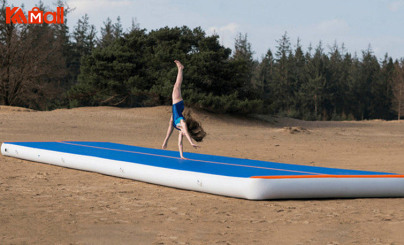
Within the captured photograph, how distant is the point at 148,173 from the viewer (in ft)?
27.8

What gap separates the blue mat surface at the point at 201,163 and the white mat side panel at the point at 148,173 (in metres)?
0.16

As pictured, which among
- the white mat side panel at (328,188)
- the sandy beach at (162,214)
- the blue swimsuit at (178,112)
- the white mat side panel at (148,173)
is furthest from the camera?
the blue swimsuit at (178,112)

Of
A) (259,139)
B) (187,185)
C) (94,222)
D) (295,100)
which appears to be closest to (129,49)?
(259,139)

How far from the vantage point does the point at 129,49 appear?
27922 millimetres

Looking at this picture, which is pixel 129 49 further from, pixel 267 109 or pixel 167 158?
pixel 167 158

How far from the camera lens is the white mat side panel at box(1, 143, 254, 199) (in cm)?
722

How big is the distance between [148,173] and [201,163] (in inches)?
39.4

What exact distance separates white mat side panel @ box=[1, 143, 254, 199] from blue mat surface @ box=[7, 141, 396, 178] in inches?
6.2

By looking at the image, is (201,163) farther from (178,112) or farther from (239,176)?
(239,176)

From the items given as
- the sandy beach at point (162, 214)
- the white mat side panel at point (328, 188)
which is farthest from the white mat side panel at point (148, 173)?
the white mat side panel at point (328, 188)

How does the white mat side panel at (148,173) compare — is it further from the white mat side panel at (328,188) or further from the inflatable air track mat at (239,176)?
the white mat side panel at (328,188)

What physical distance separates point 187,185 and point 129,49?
21016mm

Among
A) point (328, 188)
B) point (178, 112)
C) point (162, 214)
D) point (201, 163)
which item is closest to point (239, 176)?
point (328, 188)

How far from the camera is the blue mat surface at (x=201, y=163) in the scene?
7816 millimetres
